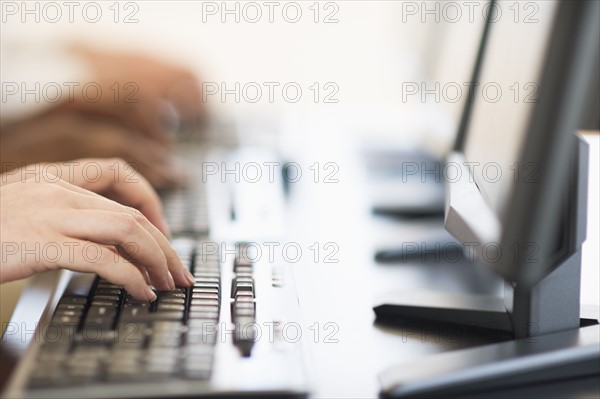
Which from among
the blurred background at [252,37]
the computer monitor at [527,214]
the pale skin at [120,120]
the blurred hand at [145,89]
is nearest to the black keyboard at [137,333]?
the computer monitor at [527,214]

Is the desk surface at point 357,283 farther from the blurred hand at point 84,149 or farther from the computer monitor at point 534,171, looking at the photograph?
the blurred hand at point 84,149

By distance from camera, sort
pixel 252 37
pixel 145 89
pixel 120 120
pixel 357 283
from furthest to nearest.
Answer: pixel 252 37, pixel 145 89, pixel 120 120, pixel 357 283

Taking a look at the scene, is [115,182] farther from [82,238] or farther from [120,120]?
[120,120]

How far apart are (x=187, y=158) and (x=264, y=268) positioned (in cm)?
74

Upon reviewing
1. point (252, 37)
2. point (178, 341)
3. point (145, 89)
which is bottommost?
point (178, 341)

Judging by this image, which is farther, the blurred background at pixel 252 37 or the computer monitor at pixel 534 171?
the blurred background at pixel 252 37

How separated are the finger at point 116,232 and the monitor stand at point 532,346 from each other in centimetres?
25

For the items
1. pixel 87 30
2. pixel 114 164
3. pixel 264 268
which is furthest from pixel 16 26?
pixel 264 268

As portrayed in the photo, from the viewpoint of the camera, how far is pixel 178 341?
2.04 ft

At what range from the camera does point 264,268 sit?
852 mm

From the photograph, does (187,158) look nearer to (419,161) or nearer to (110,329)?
(419,161)

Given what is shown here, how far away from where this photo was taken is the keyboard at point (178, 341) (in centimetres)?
55

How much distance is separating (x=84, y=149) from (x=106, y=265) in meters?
0.68

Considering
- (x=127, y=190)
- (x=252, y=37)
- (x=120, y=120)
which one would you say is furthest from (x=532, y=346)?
(x=252, y=37)
